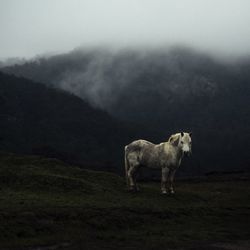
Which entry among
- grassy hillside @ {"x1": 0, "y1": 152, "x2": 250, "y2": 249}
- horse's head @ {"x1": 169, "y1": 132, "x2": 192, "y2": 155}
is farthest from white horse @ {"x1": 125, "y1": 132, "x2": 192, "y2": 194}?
grassy hillside @ {"x1": 0, "y1": 152, "x2": 250, "y2": 249}

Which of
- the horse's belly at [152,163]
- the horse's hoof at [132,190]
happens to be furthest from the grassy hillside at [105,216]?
the horse's belly at [152,163]

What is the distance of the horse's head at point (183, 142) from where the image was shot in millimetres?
34469

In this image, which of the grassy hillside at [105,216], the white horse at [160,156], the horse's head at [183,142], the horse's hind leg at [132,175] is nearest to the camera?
the grassy hillside at [105,216]

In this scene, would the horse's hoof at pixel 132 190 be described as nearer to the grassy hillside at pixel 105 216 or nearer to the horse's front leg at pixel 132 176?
the horse's front leg at pixel 132 176

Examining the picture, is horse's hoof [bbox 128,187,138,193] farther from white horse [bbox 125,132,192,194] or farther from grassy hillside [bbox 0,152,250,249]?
grassy hillside [bbox 0,152,250,249]

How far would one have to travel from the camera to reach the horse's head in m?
34.5

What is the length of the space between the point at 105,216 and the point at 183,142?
10.4 m

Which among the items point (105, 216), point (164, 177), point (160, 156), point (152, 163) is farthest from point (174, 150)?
point (105, 216)

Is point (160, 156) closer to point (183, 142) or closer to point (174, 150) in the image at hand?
point (174, 150)

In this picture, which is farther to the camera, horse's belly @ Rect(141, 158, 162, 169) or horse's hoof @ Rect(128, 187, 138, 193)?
horse's hoof @ Rect(128, 187, 138, 193)

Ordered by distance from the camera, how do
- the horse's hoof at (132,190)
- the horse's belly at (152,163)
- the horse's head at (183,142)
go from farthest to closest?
the horse's hoof at (132,190), the horse's belly at (152,163), the horse's head at (183,142)

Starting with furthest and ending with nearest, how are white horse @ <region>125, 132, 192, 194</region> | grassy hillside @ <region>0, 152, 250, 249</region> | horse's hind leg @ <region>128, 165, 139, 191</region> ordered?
horse's hind leg @ <region>128, 165, 139, 191</region> < white horse @ <region>125, 132, 192, 194</region> < grassy hillside @ <region>0, 152, 250, 249</region>

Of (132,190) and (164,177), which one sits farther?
(132,190)

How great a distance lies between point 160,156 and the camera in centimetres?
3591
